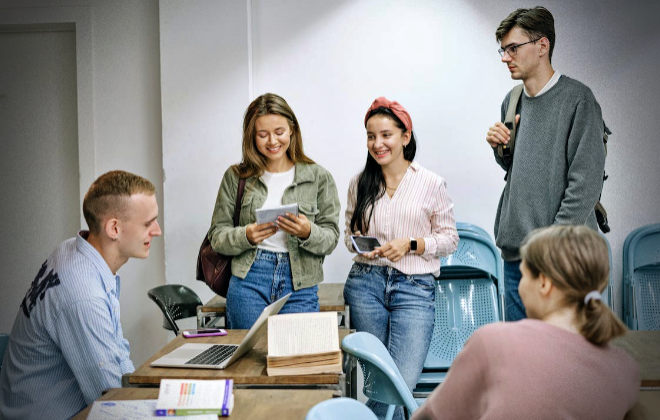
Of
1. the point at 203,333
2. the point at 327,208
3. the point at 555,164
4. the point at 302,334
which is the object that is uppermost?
the point at 555,164

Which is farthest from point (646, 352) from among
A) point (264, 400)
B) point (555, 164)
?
point (264, 400)

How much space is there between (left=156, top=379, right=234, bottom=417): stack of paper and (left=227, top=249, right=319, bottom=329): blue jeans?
113cm

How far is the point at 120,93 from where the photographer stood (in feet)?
15.2

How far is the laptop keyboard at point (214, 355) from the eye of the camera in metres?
2.34

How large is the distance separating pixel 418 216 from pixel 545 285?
169 centimetres

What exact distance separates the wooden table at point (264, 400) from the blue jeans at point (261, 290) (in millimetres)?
990

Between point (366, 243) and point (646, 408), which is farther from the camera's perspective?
point (366, 243)

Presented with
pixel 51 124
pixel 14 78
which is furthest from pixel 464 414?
pixel 14 78

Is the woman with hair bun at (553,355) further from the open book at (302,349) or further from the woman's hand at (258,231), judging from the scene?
the woman's hand at (258,231)

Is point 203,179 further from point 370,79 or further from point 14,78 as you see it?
point 14,78

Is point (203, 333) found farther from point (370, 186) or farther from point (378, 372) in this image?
point (370, 186)

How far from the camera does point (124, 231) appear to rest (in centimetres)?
233

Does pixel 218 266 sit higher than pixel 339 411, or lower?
higher

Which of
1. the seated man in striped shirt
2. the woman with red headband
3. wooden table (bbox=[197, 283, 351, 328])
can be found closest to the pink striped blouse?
the woman with red headband
